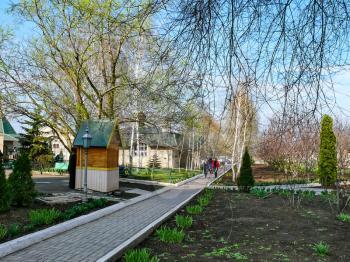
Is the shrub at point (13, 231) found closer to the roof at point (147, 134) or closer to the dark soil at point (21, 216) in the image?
the dark soil at point (21, 216)

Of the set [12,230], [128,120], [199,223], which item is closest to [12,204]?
[12,230]

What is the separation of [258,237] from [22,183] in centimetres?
698

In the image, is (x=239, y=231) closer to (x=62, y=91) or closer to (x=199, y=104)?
(x=199, y=104)

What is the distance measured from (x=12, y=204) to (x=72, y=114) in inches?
331

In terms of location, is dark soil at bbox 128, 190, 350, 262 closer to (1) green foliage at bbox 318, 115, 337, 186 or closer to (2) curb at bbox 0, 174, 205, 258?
(2) curb at bbox 0, 174, 205, 258

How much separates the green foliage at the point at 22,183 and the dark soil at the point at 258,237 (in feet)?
14.2

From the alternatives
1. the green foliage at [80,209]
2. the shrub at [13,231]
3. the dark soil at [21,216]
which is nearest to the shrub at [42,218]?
the dark soil at [21,216]

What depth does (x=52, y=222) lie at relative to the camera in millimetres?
9273

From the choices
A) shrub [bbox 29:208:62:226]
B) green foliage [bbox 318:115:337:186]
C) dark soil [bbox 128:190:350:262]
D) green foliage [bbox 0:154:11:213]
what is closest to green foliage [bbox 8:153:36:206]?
green foliage [bbox 0:154:11:213]

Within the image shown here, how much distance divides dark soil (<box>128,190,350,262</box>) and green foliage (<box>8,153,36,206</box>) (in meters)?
4.32

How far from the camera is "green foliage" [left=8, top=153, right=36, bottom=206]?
1123cm

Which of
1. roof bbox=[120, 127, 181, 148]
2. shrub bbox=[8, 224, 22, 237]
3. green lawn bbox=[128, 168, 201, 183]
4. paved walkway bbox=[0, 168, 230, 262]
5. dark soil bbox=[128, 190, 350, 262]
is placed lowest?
paved walkway bbox=[0, 168, 230, 262]

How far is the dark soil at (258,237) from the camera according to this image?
632 centimetres

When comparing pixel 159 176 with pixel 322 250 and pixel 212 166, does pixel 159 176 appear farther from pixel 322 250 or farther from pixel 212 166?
pixel 322 250
